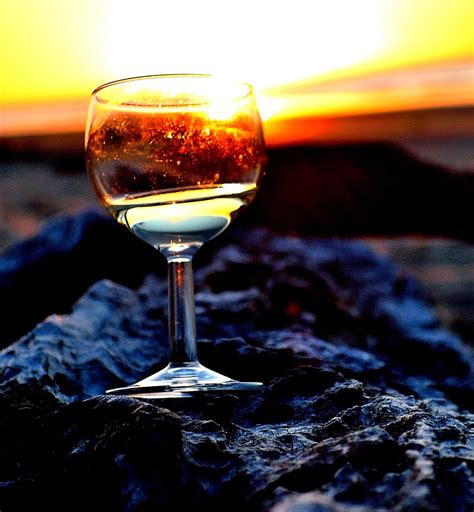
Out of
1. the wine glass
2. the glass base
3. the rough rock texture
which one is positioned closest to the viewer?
the rough rock texture

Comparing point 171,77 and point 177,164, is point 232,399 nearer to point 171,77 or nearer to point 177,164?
point 177,164

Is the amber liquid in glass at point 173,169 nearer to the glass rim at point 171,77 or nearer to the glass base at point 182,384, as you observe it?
the glass rim at point 171,77

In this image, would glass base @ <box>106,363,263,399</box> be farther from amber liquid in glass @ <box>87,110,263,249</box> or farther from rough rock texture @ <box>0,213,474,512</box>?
amber liquid in glass @ <box>87,110,263,249</box>

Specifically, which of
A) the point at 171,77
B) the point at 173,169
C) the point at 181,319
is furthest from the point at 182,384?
the point at 171,77

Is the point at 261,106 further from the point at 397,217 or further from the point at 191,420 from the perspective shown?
the point at 397,217

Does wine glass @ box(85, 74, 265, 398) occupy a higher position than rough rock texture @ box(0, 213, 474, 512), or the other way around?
wine glass @ box(85, 74, 265, 398)

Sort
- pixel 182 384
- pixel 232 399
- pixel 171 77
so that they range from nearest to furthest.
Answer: pixel 232 399 < pixel 182 384 < pixel 171 77

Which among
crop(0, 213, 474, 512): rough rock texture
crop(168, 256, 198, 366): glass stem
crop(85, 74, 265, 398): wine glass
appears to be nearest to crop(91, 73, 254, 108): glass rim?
crop(85, 74, 265, 398): wine glass

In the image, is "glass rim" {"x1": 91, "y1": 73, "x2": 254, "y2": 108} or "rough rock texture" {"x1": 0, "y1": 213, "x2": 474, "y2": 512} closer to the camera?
"rough rock texture" {"x1": 0, "y1": 213, "x2": 474, "y2": 512}
